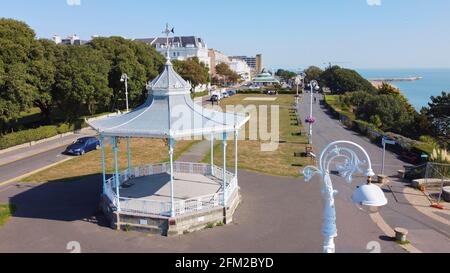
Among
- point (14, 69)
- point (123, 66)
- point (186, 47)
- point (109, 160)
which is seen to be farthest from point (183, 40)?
point (109, 160)

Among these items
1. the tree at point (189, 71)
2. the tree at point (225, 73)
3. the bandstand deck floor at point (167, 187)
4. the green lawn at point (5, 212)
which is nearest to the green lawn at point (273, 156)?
the bandstand deck floor at point (167, 187)

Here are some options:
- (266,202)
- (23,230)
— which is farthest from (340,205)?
(23,230)

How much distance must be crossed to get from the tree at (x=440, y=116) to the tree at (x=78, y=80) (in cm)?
3814

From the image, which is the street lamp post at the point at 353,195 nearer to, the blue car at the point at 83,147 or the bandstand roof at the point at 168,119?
the bandstand roof at the point at 168,119

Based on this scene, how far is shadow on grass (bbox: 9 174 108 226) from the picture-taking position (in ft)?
59.8

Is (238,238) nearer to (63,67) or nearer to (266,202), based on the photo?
(266,202)

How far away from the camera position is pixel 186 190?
64.1 ft

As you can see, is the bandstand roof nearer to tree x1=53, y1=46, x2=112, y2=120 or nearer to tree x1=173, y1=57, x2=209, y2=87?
tree x1=53, y1=46, x2=112, y2=120

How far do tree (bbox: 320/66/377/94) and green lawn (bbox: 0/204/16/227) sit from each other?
90039 millimetres

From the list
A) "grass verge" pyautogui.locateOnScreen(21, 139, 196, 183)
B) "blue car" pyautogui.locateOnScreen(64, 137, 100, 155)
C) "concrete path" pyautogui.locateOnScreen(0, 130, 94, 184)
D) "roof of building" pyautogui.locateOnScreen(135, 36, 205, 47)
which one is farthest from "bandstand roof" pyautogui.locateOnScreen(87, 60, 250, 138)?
"roof of building" pyautogui.locateOnScreen(135, 36, 205, 47)

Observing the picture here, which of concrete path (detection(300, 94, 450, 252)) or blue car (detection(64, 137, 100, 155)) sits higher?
blue car (detection(64, 137, 100, 155))

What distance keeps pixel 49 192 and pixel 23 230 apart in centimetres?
558

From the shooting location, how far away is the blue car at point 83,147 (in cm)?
3192

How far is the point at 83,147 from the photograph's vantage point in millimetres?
32250
